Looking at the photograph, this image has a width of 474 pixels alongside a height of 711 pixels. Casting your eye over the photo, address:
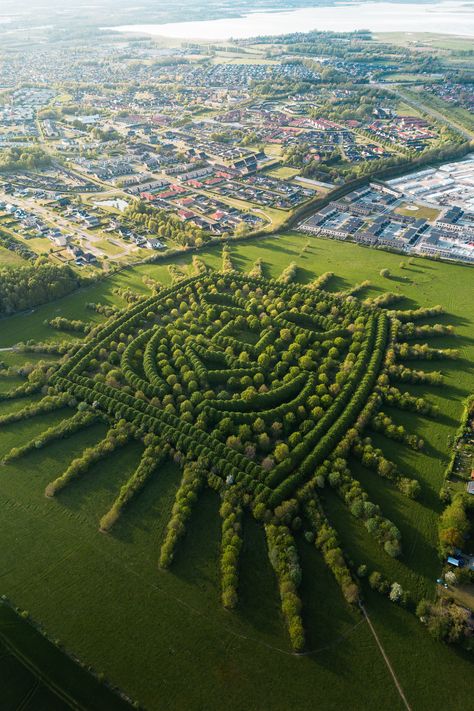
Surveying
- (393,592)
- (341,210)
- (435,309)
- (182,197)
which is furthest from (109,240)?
(393,592)

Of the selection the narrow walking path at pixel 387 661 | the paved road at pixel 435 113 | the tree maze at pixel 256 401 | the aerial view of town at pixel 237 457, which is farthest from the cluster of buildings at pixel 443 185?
the narrow walking path at pixel 387 661

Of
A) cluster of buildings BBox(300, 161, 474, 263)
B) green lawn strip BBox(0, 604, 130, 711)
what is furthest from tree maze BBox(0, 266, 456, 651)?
cluster of buildings BBox(300, 161, 474, 263)

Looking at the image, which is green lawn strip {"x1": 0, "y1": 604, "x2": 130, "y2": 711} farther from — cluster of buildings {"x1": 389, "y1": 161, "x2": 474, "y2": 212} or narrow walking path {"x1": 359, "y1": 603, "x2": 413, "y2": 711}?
cluster of buildings {"x1": 389, "y1": 161, "x2": 474, "y2": 212}

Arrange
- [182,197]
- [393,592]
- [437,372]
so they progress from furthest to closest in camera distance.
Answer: [182,197]
[437,372]
[393,592]

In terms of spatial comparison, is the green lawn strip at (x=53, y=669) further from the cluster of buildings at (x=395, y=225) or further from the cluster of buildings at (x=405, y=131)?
the cluster of buildings at (x=405, y=131)

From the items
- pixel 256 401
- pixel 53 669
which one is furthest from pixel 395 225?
pixel 53 669

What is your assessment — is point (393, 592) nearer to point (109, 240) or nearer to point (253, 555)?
point (253, 555)
